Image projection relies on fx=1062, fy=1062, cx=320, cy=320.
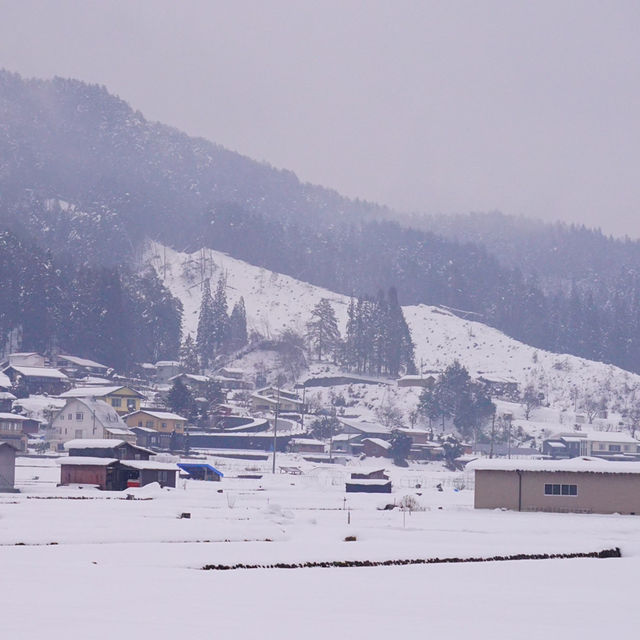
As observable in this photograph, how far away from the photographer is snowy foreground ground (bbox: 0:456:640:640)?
18.6m

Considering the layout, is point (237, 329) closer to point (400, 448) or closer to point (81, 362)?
point (81, 362)

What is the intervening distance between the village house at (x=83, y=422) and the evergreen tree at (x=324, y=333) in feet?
218

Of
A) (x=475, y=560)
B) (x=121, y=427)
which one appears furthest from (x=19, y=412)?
(x=475, y=560)

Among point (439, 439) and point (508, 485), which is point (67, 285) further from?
point (508, 485)

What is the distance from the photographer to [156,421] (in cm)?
11488

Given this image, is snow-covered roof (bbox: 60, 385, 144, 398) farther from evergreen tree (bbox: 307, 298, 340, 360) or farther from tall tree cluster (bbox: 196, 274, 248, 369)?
evergreen tree (bbox: 307, 298, 340, 360)

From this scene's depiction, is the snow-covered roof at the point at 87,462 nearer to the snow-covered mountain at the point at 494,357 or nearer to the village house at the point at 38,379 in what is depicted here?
the village house at the point at 38,379

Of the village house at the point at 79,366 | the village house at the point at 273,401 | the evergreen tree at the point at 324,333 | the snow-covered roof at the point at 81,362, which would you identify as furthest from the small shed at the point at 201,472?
the evergreen tree at the point at 324,333

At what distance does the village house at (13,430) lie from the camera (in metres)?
104

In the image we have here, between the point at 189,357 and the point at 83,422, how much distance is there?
158 ft

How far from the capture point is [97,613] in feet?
61.2

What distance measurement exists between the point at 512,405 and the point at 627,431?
16.6m

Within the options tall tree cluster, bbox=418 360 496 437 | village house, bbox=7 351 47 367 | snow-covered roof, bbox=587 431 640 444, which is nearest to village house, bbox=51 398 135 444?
village house, bbox=7 351 47 367

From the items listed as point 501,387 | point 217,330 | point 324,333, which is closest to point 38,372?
point 217,330
